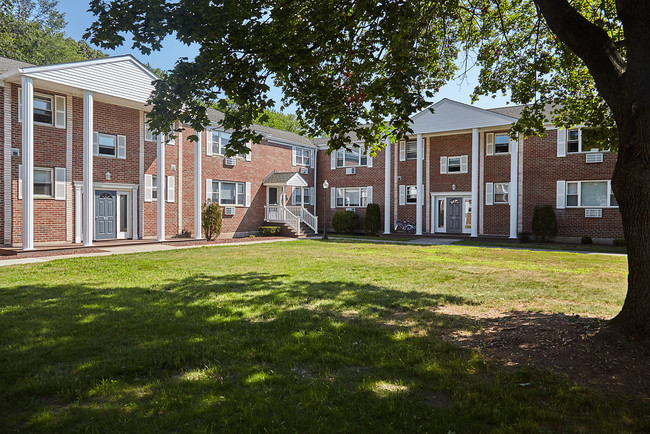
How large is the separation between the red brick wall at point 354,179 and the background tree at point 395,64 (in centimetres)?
1762

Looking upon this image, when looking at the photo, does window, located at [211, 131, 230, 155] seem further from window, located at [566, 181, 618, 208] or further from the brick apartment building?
window, located at [566, 181, 618, 208]

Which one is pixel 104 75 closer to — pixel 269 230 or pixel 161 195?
pixel 161 195

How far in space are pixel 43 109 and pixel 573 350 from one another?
60.2ft

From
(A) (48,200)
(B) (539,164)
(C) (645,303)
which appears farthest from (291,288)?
(B) (539,164)

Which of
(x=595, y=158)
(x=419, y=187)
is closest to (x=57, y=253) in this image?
(x=419, y=187)

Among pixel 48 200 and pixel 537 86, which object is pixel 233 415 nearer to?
pixel 537 86

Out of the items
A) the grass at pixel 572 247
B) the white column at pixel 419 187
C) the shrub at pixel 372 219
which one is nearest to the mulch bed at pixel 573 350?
the grass at pixel 572 247

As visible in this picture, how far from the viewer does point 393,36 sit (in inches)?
235

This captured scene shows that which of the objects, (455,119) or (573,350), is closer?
(573,350)

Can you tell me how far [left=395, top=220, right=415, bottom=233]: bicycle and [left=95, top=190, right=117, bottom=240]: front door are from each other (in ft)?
51.4

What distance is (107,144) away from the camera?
17484mm

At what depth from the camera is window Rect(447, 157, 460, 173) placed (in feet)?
78.4

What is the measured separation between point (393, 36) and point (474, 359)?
4.53 m

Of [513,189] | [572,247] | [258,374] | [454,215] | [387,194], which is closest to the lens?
[258,374]
